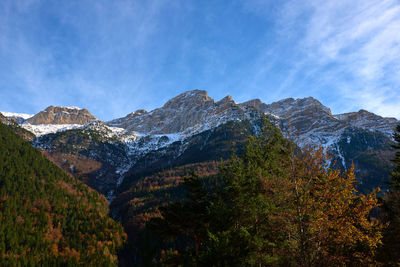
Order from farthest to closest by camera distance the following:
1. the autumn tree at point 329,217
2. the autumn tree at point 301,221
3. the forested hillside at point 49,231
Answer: the forested hillside at point 49,231 → the autumn tree at point 301,221 → the autumn tree at point 329,217

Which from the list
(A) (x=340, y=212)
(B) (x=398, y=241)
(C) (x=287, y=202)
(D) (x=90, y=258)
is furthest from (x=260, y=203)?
(D) (x=90, y=258)

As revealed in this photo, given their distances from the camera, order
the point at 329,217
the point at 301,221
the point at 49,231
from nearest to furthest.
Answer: the point at 329,217, the point at 301,221, the point at 49,231

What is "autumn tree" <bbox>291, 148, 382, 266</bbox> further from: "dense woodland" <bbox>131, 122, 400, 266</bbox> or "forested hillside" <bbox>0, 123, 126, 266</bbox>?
"forested hillside" <bbox>0, 123, 126, 266</bbox>

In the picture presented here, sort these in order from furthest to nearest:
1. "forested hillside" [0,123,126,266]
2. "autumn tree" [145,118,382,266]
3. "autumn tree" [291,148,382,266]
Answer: "forested hillside" [0,123,126,266] < "autumn tree" [145,118,382,266] < "autumn tree" [291,148,382,266]

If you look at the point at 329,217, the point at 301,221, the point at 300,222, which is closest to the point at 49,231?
the point at 301,221

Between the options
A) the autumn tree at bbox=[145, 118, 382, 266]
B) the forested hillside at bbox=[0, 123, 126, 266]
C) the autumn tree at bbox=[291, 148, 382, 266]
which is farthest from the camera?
the forested hillside at bbox=[0, 123, 126, 266]

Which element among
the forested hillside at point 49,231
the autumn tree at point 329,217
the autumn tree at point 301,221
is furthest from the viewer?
the forested hillside at point 49,231

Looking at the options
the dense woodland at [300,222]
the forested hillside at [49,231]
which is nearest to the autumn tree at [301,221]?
the dense woodland at [300,222]

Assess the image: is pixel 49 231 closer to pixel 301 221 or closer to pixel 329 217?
pixel 301 221

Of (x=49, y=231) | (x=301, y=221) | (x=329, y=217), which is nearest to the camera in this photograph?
(x=329, y=217)

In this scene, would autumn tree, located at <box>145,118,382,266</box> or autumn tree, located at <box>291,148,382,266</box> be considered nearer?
autumn tree, located at <box>291,148,382,266</box>

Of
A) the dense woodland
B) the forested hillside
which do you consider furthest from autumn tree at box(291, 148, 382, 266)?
the forested hillside

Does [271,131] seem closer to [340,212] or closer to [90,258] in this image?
[340,212]

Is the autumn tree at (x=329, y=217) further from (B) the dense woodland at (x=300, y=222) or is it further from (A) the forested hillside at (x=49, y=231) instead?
(A) the forested hillside at (x=49, y=231)
